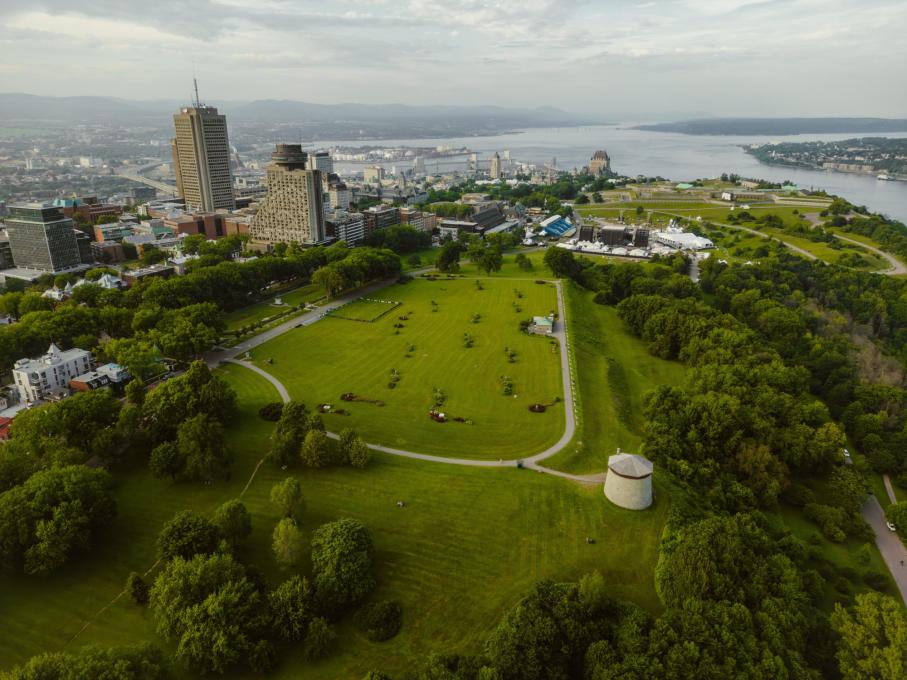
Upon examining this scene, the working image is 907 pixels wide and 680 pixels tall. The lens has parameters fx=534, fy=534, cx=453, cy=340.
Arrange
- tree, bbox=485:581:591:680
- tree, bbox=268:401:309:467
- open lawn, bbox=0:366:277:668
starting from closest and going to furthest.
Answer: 1. tree, bbox=485:581:591:680
2. open lawn, bbox=0:366:277:668
3. tree, bbox=268:401:309:467

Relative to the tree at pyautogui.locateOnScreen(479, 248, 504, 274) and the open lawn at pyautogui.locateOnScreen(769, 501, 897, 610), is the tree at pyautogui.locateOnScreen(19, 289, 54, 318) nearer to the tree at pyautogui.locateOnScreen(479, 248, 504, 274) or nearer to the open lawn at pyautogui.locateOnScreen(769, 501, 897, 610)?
the tree at pyautogui.locateOnScreen(479, 248, 504, 274)

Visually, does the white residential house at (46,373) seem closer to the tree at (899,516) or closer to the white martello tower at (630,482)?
the white martello tower at (630,482)

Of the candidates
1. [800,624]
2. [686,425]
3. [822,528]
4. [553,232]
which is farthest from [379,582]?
[553,232]

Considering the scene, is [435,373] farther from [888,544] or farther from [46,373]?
[888,544]

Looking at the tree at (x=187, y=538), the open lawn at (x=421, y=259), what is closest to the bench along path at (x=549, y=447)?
the tree at (x=187, y=538)

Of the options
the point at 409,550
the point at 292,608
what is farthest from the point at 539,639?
the point at 292,608

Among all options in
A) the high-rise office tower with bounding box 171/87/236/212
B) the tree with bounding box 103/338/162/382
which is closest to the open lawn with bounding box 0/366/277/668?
the tree with bounding box 103/338/162/382

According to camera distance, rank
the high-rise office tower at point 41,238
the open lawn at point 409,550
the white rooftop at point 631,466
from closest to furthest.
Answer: the open lawn at point 409,550 < the white rooftop at point 631,466 < the high-rise office tower at point 41,238
